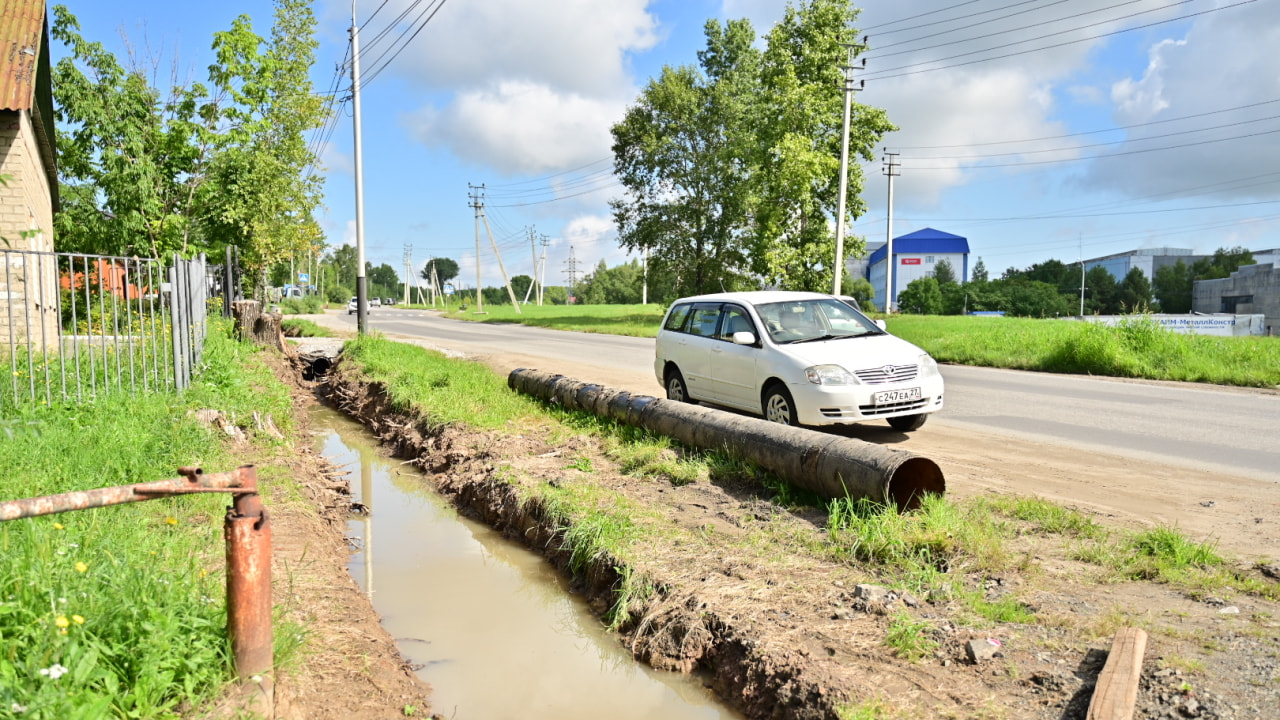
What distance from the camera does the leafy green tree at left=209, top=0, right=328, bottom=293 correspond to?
1981cm

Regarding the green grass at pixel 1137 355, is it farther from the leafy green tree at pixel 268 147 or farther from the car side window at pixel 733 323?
the leafy green tree at pixel 268 147

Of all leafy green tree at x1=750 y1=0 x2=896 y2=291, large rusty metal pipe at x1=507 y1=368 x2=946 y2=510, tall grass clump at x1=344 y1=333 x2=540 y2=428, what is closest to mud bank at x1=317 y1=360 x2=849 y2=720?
tall grass clump at x1=344 y1=333 x2=540 y2=428

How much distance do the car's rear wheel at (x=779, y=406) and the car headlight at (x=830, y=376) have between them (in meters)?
0.36

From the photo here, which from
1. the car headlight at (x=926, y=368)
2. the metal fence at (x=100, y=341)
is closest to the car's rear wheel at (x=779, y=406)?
the car headlight at (x=926, y=368)

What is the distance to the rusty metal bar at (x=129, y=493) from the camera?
2770mm

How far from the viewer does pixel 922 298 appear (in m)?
94.6

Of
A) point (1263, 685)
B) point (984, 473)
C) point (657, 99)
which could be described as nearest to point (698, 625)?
point (1263, 685)

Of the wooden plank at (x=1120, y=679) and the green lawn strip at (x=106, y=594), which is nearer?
the green lawn strip at (x=106, y=594)

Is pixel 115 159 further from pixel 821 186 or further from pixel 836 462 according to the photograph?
pixel 821 186

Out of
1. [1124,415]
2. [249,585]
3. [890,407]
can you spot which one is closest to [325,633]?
[249,585]

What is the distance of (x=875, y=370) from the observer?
846cm

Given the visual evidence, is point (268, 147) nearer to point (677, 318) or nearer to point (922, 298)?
point (677, 318)

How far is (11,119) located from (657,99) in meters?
29.1

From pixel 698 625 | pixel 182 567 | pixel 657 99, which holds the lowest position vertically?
pixel 698 625
